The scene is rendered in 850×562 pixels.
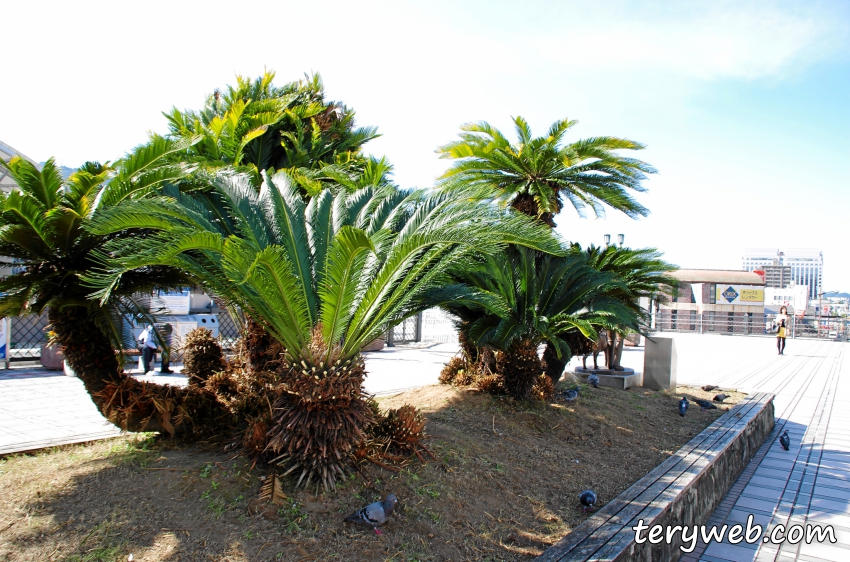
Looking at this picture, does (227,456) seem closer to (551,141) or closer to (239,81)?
(239,81)

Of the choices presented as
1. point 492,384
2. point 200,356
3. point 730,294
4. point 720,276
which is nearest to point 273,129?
point 200,356

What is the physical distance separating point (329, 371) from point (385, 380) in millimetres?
7258

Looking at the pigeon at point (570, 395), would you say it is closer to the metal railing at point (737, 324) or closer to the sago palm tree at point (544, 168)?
the sago palm tree at point (544, 168)

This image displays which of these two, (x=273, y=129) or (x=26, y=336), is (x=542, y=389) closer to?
(x=273, y=129)

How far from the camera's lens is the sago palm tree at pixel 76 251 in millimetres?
4656

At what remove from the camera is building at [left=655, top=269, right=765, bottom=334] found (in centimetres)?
3512

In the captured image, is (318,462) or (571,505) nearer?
(318,462)

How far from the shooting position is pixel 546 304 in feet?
26.6

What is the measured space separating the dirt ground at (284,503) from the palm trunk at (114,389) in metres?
0.29

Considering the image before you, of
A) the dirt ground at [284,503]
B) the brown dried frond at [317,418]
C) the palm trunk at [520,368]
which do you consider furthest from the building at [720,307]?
the brown dried frond at [317,418]

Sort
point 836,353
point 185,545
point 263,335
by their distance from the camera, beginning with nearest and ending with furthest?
1. point 185,545
2. point 263,335
3. point 836,353

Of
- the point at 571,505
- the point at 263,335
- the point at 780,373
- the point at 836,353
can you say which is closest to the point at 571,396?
the point at 571,505

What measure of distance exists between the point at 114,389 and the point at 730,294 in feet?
140

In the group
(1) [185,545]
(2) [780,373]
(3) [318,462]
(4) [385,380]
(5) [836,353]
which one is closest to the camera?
(1) [185,545]
